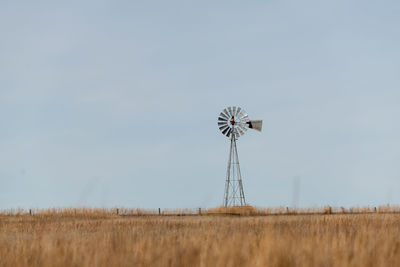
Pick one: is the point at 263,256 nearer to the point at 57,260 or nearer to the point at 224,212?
the point at 57,260

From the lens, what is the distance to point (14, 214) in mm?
41531

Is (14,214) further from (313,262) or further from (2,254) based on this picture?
(313,262)

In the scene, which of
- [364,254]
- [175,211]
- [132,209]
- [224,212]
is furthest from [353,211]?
[364,254]

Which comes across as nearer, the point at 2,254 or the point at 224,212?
the point at 2,254

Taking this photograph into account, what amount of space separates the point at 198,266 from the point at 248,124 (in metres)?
40.2

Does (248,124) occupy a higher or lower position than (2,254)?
higher

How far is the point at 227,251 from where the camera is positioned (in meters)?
6.85

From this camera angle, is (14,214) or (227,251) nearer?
(227,251)

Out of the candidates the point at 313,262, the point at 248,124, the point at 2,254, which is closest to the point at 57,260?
the point at 2,254

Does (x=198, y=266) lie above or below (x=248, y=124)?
below

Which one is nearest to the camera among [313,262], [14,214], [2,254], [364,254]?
[313,262]

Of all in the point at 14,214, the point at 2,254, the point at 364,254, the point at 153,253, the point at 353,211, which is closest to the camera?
the point at 364,254

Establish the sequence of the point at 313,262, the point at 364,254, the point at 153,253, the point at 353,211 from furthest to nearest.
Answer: the point at 353,211 → the point at 153,253 → the point at 364,254 → the point at 313,262

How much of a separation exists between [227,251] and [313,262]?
1193 millimetres
